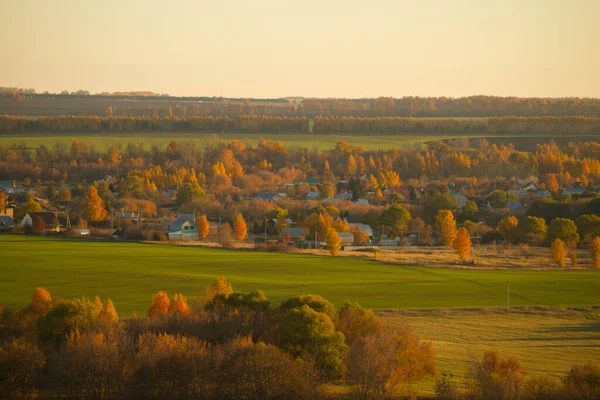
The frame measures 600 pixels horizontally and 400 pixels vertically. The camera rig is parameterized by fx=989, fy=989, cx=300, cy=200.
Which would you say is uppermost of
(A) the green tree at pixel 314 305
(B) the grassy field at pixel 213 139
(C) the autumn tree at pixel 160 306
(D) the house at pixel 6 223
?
(B) the grassy field at pixel 213 139

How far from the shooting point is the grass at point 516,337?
21812mm

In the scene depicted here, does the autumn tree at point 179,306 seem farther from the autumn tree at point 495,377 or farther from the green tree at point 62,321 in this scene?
the autumn tree at point 495,377

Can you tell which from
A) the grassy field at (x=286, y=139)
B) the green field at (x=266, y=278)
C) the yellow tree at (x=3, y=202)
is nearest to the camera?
the green field at (x=266, y=278)

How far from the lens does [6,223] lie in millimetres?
50812

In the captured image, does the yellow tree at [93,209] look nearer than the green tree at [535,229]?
No

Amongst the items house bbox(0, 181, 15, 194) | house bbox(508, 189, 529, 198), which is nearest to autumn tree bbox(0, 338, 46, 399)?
house bbox(0, 181, 15, 194)

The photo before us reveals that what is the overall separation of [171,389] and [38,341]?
4.70 meters

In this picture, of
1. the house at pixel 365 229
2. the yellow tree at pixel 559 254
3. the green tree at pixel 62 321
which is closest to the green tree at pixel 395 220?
→ the house at pixel 365 229

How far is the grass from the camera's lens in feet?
71.6

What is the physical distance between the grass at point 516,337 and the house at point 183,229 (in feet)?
71.6

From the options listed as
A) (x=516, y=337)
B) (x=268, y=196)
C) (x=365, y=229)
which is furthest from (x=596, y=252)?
(x=268, y=196)

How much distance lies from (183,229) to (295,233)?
5543 mm

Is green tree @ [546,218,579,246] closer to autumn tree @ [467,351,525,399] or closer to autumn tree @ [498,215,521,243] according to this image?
autumn tree @ [498,215,521,243]

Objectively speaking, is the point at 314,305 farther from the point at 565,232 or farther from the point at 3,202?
the point at 3,202
